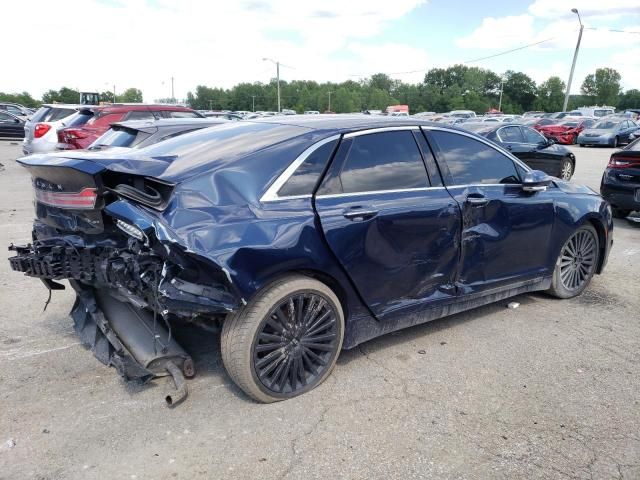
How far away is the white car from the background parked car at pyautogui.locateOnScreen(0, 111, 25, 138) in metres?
10.9

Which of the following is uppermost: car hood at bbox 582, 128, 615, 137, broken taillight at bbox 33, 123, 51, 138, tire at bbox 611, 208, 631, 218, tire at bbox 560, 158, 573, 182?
car hood at bbox 582, 128, 615, 137

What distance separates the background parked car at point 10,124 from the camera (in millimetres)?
22484

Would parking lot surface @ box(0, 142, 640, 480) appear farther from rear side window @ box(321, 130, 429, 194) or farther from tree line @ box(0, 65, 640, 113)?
tree line @ box(0, 65, 640, 113)

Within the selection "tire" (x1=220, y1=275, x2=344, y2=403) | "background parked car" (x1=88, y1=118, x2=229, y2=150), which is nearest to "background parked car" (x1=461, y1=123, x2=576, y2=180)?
"background parked car" (x1=88, y1=118, x2=229, y2=150)

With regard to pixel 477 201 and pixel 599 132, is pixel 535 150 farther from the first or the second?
pixel 599 132

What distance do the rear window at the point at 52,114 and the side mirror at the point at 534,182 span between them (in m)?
11.5

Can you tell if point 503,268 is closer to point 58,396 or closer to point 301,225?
point 301,225

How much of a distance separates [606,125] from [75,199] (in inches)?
1161

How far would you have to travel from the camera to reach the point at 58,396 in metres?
3.24

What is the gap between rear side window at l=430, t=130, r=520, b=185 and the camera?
398 cm

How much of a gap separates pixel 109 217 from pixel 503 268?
298cm

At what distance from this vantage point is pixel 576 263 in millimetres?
5004

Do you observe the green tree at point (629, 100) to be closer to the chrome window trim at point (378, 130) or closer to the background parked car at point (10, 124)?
the background parked car at point (10, 124)

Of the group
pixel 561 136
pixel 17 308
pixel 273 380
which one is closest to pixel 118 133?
pixel 17 308
